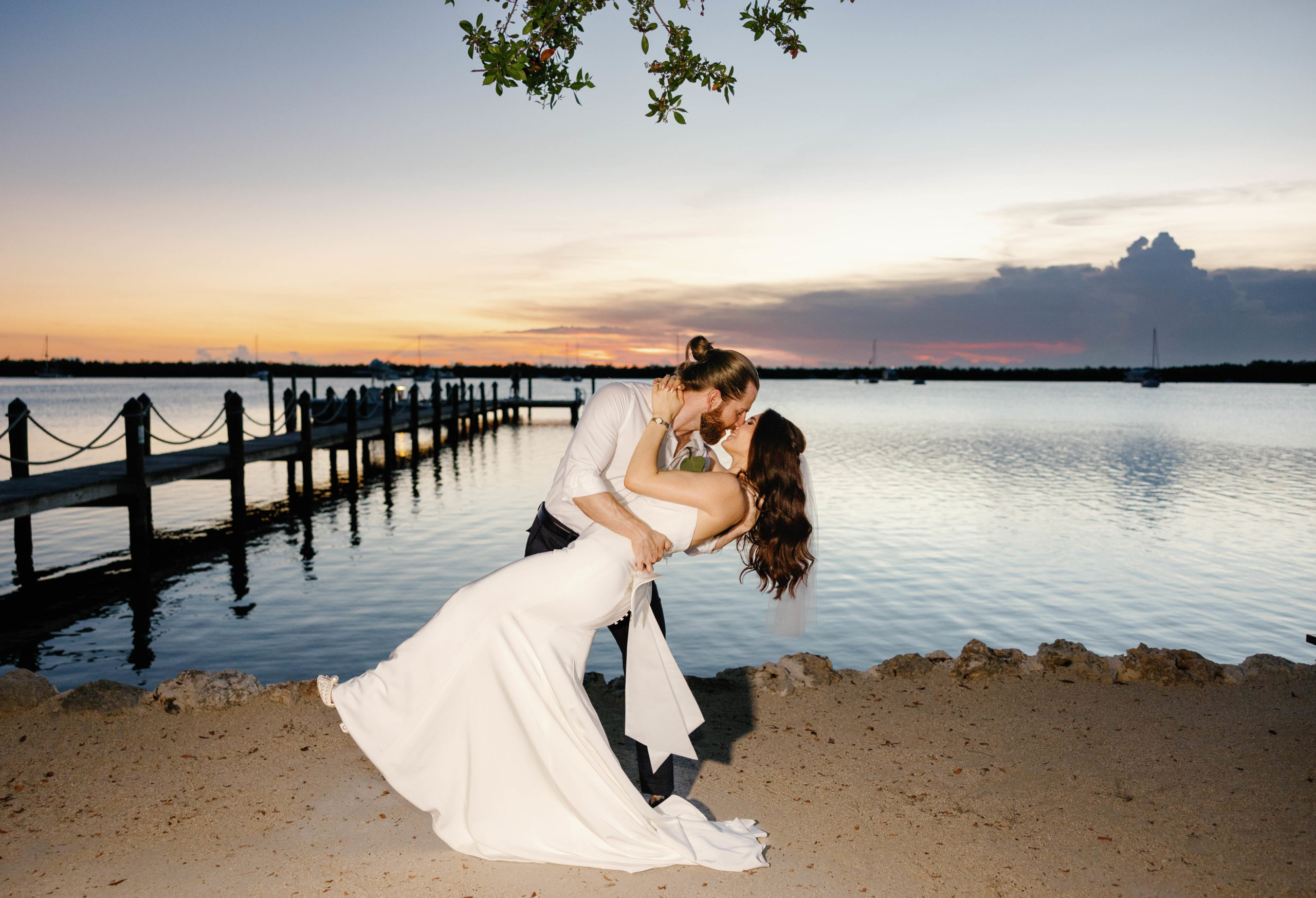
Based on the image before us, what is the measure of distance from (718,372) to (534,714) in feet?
5.34

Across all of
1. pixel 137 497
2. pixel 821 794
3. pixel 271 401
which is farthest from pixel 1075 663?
pixel 271 401

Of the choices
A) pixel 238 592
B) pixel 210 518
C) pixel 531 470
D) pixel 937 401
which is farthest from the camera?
pixel 937 401

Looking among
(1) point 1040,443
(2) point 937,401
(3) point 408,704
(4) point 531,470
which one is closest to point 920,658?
(3) point 408,704

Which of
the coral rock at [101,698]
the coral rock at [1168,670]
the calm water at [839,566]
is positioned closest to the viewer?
the coral rock at [101,698]

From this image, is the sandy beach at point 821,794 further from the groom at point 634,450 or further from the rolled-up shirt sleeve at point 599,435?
the rolled-up shirt sleeve at point 599,435

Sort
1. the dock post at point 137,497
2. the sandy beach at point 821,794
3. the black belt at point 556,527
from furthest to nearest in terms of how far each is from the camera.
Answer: the dock post at point 137,497
the black belt at point 556,527
the sandy beach at point 821,794

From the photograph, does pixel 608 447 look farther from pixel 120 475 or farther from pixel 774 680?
pixel 120 475

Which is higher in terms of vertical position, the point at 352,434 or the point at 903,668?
the point at 352,434

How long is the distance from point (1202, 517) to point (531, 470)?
17697 millimetres

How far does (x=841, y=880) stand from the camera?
3.60 meters

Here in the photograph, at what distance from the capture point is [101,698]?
5594 mm

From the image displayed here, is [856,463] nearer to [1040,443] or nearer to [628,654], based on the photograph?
[1040,443]

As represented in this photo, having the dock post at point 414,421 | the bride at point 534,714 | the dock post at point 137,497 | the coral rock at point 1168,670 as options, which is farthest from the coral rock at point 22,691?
the dock post at point 414,421

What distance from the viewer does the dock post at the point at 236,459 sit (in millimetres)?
16859
